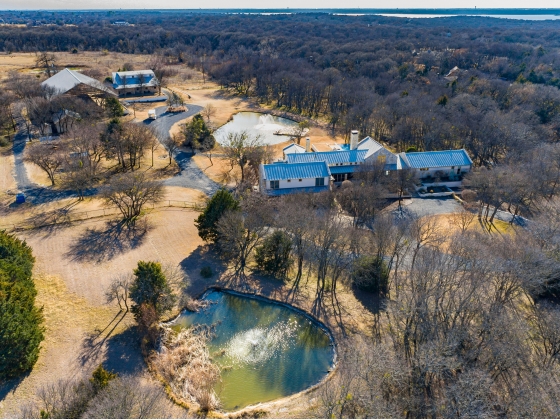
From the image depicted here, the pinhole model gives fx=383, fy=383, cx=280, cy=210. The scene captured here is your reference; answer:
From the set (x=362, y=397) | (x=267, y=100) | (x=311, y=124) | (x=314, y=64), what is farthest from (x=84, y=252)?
(x=314, y=64)

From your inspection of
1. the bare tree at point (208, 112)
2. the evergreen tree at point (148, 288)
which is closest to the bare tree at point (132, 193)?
the evergreen tree at point (148, 288)

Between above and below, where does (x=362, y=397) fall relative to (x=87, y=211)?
above

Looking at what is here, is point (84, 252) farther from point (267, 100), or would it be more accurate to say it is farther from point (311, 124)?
point (267, 100)

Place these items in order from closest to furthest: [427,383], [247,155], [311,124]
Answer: [427,383], [247,155], [311,124]

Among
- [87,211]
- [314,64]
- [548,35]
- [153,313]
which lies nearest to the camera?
[153,313]

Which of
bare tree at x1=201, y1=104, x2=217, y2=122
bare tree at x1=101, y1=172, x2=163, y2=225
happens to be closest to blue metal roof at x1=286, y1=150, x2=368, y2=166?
bare tree at x1=101, y1=172, x2=163, y2=225

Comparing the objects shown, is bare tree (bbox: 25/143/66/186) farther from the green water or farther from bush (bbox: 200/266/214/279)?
the green water
